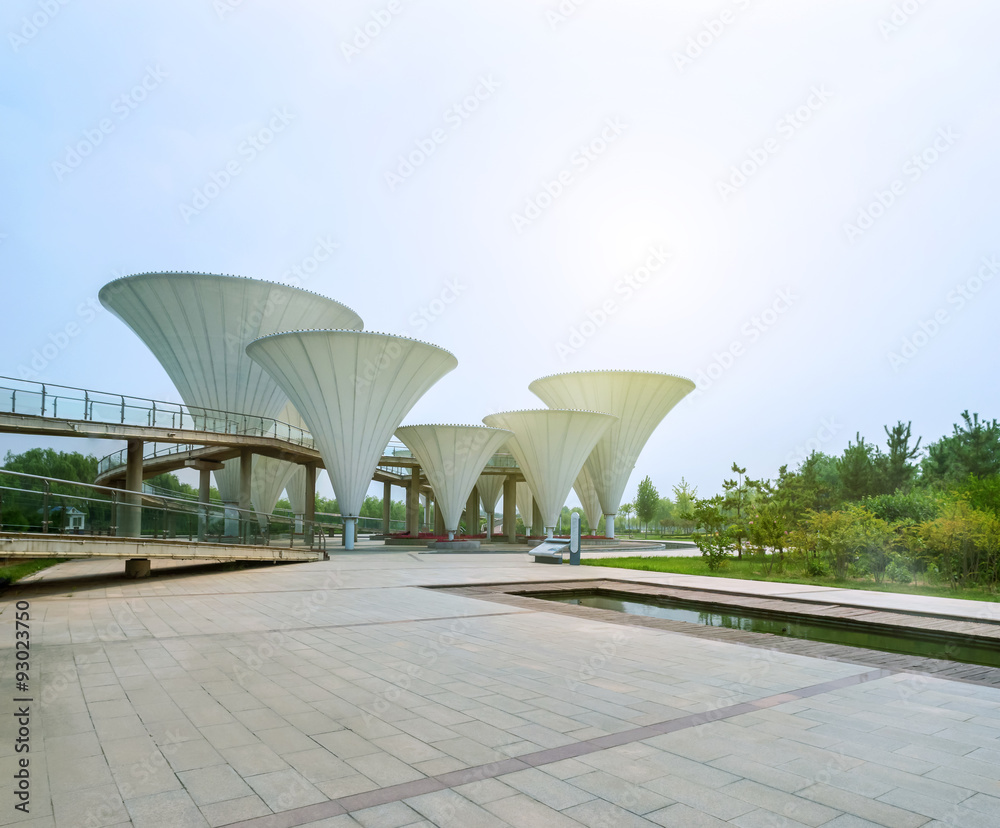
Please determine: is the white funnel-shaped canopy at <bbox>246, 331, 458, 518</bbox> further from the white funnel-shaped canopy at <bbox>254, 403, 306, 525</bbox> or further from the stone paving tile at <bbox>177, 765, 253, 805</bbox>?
the stone paving tile at <bbox>177, 765, 253, 805</bbox>

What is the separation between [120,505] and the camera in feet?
47.4

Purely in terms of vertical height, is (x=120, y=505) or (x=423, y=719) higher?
(x=120, y=505)

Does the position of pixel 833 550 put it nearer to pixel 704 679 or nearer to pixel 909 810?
pixel 704 679

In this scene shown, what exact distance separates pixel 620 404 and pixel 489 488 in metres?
15.8

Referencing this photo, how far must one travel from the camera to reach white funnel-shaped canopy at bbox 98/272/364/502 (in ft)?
103

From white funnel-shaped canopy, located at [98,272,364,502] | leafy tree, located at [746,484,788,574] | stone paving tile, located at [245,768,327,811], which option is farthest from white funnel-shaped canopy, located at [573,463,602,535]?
stone paving tile, located at [245,768,327,811]

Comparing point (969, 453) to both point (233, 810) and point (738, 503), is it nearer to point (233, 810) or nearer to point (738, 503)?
point (738, 503)

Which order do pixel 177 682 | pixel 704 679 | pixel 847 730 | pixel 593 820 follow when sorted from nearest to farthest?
pixel 593 820 → pixel 847 730 → pixel 177 682 → pixel 704 679

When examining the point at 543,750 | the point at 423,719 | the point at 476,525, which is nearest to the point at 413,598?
the point at 423,719

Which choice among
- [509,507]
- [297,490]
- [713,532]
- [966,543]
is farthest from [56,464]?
[966,543]

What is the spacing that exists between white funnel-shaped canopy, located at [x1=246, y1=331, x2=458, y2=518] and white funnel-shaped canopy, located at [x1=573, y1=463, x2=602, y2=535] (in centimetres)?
1889

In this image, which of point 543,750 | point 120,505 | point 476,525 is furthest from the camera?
point 476,525

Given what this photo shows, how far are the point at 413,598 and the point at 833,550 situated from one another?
12.8 meters

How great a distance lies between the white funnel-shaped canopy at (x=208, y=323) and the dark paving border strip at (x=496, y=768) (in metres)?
31.4
